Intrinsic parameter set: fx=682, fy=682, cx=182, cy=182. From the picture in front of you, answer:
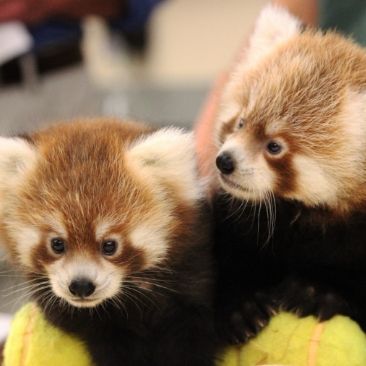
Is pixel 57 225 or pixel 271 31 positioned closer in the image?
pixel 57 225

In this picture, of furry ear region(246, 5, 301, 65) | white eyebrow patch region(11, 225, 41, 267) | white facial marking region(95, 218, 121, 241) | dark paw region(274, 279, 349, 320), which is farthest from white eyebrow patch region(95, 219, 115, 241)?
furry ear region(246, 5, 301, 65)

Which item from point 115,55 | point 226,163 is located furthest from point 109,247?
point 115,55

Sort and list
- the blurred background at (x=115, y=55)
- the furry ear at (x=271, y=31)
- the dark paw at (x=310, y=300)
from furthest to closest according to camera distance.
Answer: the blurred background at (x=115, y=55) → the furry ear at (x=271, y=31) → the dark paw at (x=310, y=300)

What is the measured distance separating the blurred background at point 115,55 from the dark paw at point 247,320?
1.98m

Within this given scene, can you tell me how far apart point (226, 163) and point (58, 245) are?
0.34 m

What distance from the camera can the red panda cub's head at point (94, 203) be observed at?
120cm

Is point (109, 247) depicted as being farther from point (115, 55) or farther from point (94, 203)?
point (115, 55)

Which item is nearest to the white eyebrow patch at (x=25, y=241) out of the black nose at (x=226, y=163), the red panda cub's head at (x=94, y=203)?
the red panda cub's head at (x=94, y=203)

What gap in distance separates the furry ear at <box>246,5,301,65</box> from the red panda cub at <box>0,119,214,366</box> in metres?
0.35

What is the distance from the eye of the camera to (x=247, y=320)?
1301mm

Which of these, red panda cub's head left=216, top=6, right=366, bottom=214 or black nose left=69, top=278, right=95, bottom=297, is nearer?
black nose left=69, top=278, right=95, bottom=297

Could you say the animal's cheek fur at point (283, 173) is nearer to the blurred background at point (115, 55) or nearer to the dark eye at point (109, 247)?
the dark eye at point (109, 247)

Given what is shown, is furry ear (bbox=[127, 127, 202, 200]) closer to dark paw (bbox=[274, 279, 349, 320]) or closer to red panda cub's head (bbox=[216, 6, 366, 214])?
red panda cub's head (bbox=[216, 6, 366, 214])

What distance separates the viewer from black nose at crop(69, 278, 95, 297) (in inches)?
45.8
